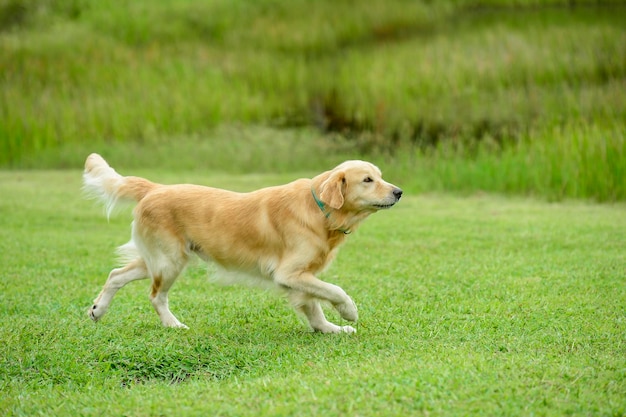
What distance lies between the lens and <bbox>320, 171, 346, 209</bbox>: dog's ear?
6.27 metres

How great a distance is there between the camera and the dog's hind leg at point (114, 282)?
267 inches

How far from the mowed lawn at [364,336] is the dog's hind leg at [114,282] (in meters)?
0.13

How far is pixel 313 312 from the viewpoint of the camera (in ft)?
21.1

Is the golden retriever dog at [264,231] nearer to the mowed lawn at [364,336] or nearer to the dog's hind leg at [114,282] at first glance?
the dog's hind leg at [114,282]

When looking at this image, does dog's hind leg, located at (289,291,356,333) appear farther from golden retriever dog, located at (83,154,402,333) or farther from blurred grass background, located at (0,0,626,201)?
blurred grass background, located at (0,0,626,201)

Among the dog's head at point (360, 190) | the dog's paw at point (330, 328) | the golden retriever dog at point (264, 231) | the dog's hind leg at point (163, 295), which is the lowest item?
the dog's paw at point (330, 328)

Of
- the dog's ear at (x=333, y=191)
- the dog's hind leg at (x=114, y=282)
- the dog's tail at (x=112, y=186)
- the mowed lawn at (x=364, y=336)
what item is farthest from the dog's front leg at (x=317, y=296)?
the dog's tail at (x=112, y=186)

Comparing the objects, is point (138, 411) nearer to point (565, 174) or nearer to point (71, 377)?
point (71, 377)

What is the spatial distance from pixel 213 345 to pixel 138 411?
1.43m

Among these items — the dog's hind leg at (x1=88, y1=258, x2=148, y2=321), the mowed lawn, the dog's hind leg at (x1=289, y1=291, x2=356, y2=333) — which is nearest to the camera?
the mowed lawn

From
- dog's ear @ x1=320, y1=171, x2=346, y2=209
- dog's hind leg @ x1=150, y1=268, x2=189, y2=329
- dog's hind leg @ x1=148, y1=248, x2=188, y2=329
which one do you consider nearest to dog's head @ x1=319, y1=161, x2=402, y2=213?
dog's ear @ x1=320, y1=171, x2=346, y2=209

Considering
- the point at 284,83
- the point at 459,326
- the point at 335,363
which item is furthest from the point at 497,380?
the point at 284,83

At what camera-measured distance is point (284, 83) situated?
78.4 feet

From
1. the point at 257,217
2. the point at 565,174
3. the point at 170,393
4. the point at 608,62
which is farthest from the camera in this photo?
the point at 608,62
